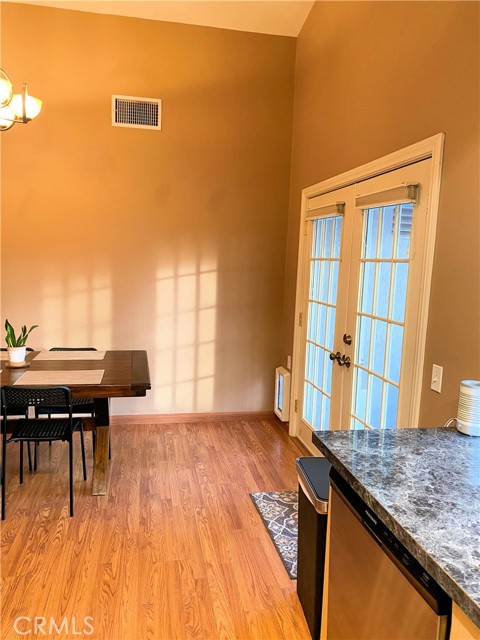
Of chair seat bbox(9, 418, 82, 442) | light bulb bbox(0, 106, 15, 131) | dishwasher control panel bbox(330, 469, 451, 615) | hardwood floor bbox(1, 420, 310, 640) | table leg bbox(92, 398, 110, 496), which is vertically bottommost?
hardwood floor bbox(1, 420, 310, 640)

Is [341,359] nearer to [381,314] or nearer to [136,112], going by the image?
[381,314]

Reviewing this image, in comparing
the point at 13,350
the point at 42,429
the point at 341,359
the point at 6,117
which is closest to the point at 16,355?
the point at 13,350

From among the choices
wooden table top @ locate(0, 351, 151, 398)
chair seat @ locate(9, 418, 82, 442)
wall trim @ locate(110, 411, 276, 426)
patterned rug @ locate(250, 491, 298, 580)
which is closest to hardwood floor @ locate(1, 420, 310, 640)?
patterned rug @ locate(250, 491, 298, 580)

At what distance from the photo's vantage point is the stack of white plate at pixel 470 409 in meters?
1.68

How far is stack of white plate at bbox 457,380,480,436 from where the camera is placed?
1676mm

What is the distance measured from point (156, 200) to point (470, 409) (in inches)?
→ 129

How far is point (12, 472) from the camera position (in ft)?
10.7

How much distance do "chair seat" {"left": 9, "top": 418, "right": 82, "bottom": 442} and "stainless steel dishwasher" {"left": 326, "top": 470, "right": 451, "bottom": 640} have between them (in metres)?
1.86

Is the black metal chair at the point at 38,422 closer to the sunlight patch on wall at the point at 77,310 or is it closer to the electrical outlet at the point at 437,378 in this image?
the sunlight patch on wall at the point at 77,310

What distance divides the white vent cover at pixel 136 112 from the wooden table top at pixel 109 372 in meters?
2.05

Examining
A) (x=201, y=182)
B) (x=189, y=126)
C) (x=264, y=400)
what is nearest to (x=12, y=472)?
(x=264, y=400)

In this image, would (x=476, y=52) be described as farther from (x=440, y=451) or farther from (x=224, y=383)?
(x=224, y=383)

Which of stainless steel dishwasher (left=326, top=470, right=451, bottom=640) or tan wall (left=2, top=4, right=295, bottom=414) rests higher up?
tan wall (left=2, top=4, right=295, bottom=414)

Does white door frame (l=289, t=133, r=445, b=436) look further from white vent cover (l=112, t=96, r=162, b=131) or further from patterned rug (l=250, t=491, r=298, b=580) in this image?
white vent cover (l=112, t=96, r=162, b=131)
